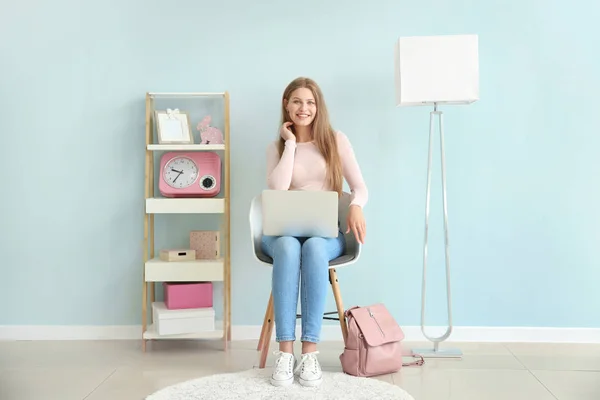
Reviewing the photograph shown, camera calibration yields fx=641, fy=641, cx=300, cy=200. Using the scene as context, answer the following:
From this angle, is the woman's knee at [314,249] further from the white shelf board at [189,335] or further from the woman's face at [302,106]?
the white shelf board at [189,335]

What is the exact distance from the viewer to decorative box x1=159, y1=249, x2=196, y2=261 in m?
2.99

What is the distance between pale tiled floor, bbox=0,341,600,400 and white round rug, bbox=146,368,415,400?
0.32 ft

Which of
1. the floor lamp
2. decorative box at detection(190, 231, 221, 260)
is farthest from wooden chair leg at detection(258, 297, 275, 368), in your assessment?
the floor lamp

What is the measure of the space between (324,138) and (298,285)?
718mm

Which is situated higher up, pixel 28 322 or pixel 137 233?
pixel 137 233

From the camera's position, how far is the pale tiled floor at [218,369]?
230cm

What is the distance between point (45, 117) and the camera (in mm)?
3195

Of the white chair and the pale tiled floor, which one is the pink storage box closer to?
the pale tiled floor

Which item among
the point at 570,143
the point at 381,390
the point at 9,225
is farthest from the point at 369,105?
the point at 9,225

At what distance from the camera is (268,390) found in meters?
2.24

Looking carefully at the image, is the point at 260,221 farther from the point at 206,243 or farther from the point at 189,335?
the point at 189,335

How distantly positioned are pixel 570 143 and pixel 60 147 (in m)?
2.51

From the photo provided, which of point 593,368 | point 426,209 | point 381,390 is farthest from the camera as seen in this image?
point 426,209

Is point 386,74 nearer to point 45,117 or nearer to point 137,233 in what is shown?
point 137,233
